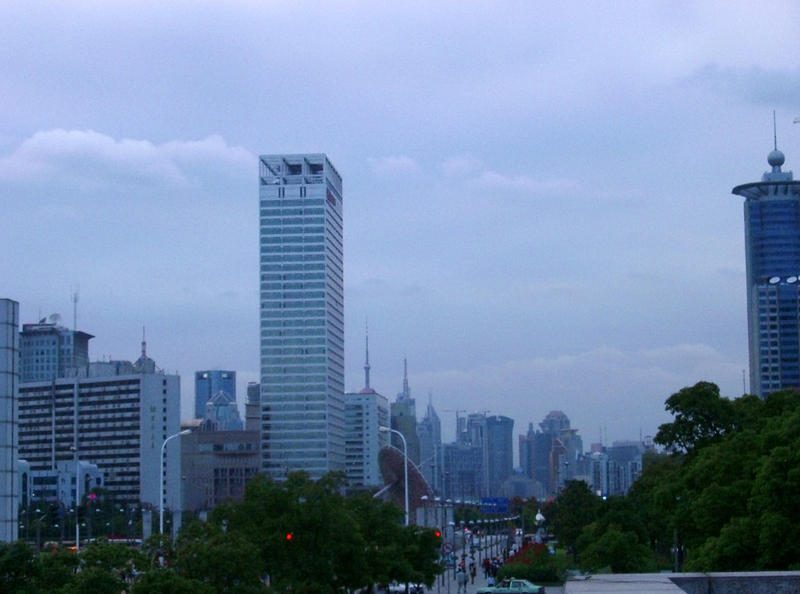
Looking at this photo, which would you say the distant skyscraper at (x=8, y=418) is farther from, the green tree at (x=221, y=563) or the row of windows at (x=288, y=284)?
the row of windows at (x=288, y=284)

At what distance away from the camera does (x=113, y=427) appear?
165000 millimetres

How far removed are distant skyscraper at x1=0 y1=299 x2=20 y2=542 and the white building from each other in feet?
418

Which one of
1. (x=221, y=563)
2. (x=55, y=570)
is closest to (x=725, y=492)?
(x=221, y=563)

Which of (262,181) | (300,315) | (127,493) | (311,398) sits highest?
(262,181)

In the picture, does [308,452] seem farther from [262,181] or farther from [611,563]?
[611,563]

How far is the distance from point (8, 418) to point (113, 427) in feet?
456

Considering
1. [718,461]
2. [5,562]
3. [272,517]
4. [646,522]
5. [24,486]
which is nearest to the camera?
[5,562]

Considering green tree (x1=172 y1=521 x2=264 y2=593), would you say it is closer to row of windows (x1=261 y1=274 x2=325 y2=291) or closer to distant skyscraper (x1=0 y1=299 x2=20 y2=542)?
distant skyscraper (x1=0 y1=299 x2=20 y2=542)

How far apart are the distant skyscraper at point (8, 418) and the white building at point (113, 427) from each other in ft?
418

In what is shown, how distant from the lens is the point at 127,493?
529ft

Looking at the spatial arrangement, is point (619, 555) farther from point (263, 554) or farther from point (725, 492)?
point (263, 554)

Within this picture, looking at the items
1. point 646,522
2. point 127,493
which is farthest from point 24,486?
point 646,522

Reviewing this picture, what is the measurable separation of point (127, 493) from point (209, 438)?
98.1 ft

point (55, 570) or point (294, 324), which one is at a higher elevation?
point (294, 324)
